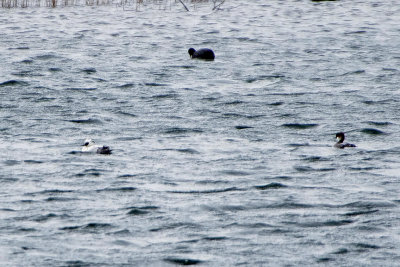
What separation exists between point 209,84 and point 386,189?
29.1ft

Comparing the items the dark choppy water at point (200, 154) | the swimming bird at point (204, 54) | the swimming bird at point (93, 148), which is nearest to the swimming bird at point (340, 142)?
the dark choppy water at point (200, 154)

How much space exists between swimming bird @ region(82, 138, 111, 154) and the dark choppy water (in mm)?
93

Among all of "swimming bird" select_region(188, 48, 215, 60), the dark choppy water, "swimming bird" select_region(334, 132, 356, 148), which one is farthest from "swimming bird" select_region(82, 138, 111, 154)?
"swimming bird" select_region(188, 48, 215, 60)

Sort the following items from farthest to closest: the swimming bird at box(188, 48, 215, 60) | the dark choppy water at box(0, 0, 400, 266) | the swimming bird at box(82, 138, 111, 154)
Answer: the swimming bird at box(188, 48, 215, 60), the swimming bird at box(82, 138, 111, 154), the dark choppy water at box(0, 0, 400, 266)

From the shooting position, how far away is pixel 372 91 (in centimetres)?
1758

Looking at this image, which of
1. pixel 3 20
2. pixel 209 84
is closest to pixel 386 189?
pixel 209 84

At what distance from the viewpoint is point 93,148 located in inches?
484

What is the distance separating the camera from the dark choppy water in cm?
857

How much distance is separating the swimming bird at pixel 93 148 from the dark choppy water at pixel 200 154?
93mm

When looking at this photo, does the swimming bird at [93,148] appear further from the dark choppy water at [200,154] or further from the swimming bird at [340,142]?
the swimming bird at [340,142]

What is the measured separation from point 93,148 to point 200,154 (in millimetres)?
1573

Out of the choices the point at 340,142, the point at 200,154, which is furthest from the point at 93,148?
the point at 340,142

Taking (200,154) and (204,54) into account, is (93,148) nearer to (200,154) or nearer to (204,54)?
(200,154)

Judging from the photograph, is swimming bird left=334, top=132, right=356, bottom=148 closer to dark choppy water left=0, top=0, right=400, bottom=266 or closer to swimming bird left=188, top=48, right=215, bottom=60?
dark choppy water left=0, top=0, right=400, bottom=266
